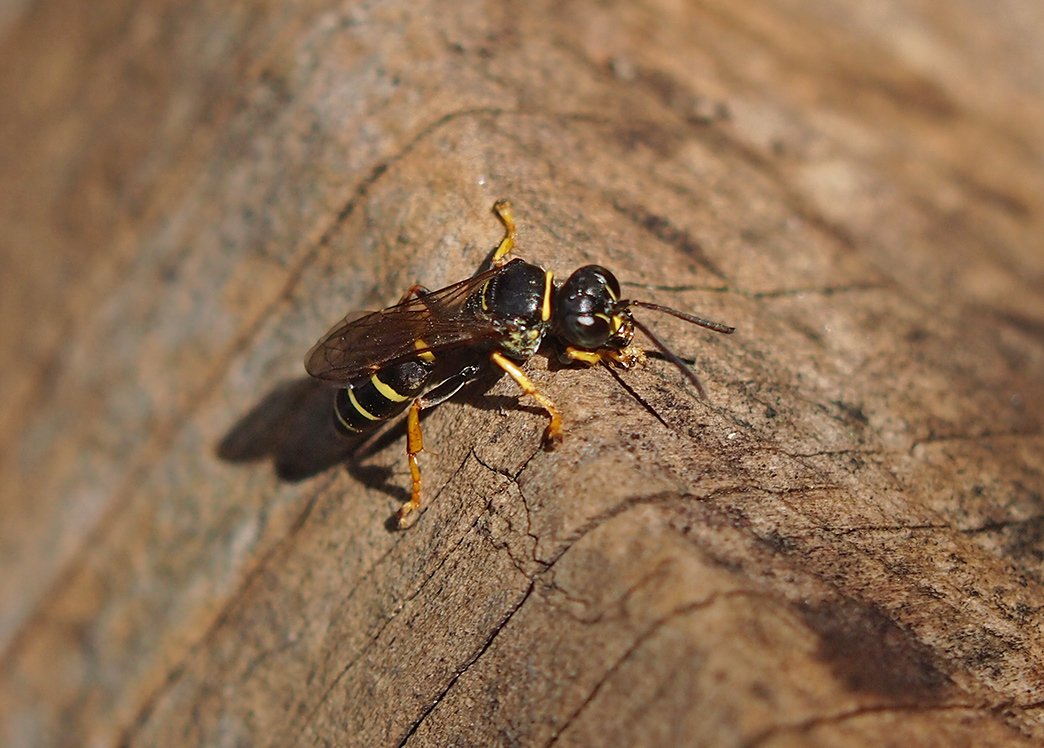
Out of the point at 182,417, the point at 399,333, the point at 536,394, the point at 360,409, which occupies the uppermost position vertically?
the point at 536,394

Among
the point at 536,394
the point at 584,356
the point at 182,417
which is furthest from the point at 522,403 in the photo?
the point at 182,417

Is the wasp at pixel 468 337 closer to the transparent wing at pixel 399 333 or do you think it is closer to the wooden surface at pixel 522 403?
the transparent wing at pixel 399 333

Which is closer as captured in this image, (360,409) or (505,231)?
(505,231)

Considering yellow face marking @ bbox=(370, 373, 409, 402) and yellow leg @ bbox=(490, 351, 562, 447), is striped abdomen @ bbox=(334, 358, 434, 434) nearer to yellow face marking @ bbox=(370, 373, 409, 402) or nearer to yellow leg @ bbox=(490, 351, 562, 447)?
yellow face marking @ bbox=(370, 373, 409, 402)

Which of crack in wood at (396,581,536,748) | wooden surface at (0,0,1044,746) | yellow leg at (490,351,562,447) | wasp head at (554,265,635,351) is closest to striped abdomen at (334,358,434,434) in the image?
wooden surface at (0,0,1044,746)

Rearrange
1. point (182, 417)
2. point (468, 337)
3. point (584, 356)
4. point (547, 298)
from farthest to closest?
point (182, 417), point (468, 337), point (547, 298), point (584, 356)

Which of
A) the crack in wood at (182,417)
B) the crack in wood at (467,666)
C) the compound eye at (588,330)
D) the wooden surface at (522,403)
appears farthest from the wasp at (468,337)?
the crack in wood at (467,666)

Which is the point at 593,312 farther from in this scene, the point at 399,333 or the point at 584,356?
the point at 399,333

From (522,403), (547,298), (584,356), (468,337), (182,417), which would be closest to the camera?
(522,403)
